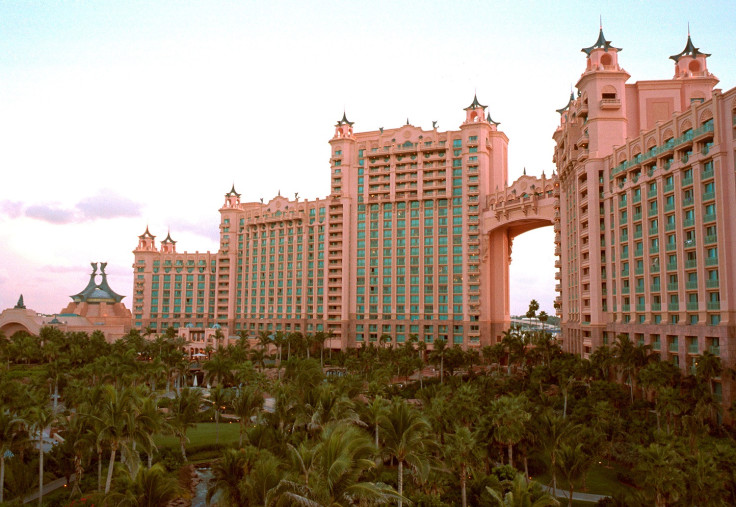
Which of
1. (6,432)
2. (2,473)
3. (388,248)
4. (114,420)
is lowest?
(2,473)

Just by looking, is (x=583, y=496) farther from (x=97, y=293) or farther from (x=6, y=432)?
(x=97, y=293)

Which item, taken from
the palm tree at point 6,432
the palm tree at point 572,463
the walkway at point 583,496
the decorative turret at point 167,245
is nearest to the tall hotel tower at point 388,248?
the decorative turret at point 167,245

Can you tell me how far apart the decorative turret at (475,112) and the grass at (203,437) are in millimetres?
94305

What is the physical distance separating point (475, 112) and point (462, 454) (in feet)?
363

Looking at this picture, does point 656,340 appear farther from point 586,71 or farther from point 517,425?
point 586,71

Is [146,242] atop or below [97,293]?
atop

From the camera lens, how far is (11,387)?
5072 cm

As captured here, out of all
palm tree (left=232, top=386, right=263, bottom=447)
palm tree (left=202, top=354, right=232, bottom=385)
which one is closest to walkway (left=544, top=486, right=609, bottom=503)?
palm tree (left=232, top=386, right=263, bottom=447)

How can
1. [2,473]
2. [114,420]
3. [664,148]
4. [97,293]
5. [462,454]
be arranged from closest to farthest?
[114,420] → [462,454] → [2,473] → [664,148] → [97,293]

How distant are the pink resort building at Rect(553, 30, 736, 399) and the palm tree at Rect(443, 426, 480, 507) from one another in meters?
35.8

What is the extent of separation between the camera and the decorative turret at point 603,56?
8356cm

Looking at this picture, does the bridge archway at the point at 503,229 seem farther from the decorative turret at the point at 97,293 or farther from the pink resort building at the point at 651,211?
the decorative turret at the point at 97,293

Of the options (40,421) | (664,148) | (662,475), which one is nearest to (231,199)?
(664,148)

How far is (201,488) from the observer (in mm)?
49500
